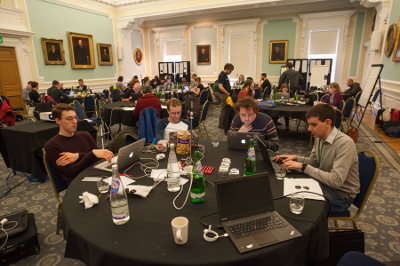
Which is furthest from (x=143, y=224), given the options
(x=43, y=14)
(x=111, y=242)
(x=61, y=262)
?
(x=43, y=14)

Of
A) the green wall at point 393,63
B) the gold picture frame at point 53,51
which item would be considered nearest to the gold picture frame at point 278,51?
the green wall at point 393,63

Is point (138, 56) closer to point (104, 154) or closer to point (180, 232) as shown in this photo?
point (104, 154)

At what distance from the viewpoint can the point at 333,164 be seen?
1.68m

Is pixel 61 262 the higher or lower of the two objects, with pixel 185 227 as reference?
lower

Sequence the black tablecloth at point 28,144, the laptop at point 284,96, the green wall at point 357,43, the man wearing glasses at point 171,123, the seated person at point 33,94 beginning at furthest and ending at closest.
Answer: the green wall at point 357,43
the seated person at point 33,94
the laptop at point 284,96
the black tablecloth at point 28,144
the man wearing glasses at point 171,123

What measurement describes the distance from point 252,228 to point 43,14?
10.3 metres

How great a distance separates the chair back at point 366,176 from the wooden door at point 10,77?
963 cm

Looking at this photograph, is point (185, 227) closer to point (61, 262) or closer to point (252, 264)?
point (252, 264)

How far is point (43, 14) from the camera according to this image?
8.24 metres

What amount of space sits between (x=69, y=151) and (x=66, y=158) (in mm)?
145

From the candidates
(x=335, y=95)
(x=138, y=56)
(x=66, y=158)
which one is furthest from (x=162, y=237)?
(x=138, y=56)

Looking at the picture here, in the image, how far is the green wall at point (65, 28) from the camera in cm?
813

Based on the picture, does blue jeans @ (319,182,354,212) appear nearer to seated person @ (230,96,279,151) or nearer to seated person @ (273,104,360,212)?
seated person @ (273,104,360,212)

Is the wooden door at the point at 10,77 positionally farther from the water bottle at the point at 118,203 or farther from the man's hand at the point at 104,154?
the water bottle at the point at 118,203
